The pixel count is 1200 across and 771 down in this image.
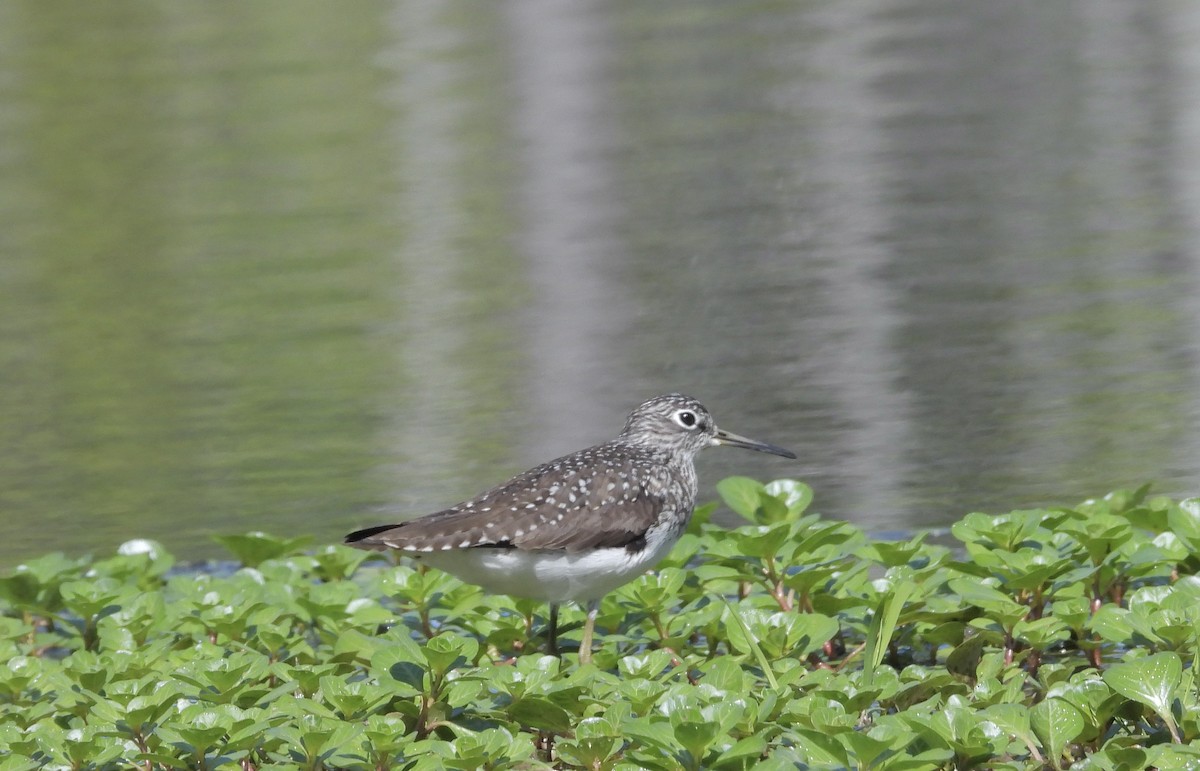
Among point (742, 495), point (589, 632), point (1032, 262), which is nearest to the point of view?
point (589, 632)

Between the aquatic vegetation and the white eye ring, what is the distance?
0.35m

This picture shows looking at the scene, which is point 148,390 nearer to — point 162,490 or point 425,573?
point 162,490

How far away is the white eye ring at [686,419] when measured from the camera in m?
8.46

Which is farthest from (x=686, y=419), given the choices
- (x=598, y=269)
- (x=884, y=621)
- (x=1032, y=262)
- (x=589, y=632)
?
(x=598, y=269)

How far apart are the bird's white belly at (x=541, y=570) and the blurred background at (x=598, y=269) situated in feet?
8.44

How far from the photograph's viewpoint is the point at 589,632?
7.32m

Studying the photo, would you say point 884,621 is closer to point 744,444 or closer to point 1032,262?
point 744,444

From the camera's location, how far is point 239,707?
6250mm

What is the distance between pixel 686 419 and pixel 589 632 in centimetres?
147

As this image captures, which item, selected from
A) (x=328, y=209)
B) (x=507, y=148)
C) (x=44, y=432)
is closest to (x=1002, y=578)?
(x=44, y=432)

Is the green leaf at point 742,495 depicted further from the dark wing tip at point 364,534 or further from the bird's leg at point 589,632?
the dark wing tip at point 364,534

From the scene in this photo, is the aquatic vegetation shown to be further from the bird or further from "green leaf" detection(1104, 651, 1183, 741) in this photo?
the bird

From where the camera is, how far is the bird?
710cm

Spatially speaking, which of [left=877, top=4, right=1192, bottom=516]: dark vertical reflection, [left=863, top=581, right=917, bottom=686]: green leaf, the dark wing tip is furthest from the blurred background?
the dark wing tip
